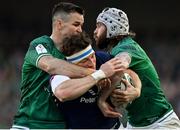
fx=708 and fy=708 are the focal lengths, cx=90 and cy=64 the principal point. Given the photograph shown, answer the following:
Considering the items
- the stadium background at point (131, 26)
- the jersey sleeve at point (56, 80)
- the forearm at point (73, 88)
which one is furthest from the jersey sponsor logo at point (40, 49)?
the stadium background at point (131, 26)

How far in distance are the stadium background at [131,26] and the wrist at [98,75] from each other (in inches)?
344

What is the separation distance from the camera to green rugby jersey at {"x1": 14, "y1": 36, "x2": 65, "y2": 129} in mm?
5668

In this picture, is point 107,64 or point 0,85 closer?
point 107,64

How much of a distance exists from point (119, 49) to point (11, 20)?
926 cm

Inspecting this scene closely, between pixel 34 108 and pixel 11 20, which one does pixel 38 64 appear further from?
pixel 11 20

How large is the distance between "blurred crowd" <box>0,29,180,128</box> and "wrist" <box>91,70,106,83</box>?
7.20 metres

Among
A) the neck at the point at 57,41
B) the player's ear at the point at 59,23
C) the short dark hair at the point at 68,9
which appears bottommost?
the neck at the point at 57,41

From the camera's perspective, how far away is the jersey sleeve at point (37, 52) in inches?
222

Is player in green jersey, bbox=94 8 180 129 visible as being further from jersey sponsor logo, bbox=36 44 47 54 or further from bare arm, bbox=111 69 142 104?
jersey sponsor logo, bbox=36 44 47 54

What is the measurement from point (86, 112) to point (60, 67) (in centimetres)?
39

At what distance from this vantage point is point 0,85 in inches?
525

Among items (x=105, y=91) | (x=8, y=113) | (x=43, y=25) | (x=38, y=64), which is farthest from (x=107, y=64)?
(x=43, y=25)

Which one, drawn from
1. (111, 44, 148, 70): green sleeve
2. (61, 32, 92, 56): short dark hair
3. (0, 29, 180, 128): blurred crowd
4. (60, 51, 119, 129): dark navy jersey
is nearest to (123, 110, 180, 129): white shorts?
(111, 44, 148, 70): green sleeve

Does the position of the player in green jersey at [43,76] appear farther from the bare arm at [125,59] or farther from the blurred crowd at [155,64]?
the blurred crowd at [155,64]
